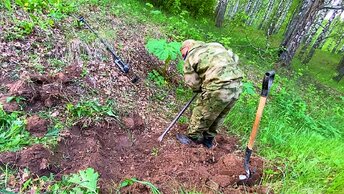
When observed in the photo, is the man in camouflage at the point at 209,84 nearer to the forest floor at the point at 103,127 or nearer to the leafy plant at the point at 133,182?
the forest floor at the point at 103,127

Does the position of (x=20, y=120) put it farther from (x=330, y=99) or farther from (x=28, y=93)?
(x=330, y=99)

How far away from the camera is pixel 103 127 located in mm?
3266

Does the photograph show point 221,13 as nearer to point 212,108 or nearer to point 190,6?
point 190,6

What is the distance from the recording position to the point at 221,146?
3727 millimetres

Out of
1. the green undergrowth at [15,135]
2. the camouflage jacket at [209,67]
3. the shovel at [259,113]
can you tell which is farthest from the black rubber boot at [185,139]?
the green undergrowth at [15,135]

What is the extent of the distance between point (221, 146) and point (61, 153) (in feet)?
6.82

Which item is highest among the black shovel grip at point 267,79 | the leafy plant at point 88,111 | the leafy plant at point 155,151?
the black shovel grip at point 267,79

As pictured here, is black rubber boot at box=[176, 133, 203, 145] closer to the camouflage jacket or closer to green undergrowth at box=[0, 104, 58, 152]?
→ the camouflage jacket

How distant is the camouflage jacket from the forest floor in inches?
33.2

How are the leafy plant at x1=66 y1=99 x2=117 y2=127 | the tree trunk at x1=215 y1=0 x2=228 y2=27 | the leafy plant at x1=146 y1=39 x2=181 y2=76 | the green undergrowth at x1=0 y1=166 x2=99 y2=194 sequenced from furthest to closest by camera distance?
1. the tree trunk at x1=215 y1=0 x2=228 y2=27
2. the leafy plant at x1=146 y1=39 x2=181 y2=76
3. the leafy plant at x1=66 y1=99 x2=117 y2=127
4. the green undergrowth at x1=0 y1=166 x2=99 y2=194

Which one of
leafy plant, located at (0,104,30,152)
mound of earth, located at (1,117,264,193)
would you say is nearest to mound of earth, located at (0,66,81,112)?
leafy plant, located at (0,104,30,152)

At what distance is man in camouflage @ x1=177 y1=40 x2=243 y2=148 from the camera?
10.4 feet

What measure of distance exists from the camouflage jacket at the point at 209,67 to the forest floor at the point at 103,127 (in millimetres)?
843

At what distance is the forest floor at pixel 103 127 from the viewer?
8.86ft
